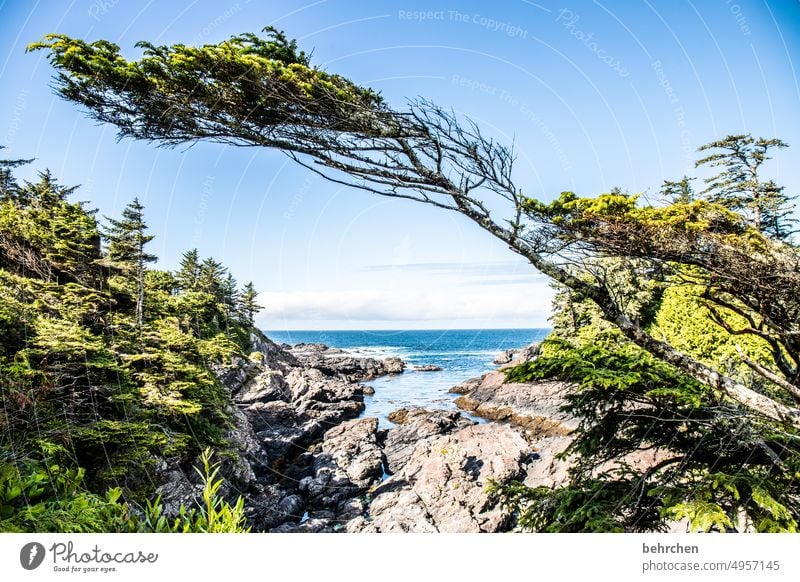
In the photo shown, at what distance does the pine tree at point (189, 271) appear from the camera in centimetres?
347

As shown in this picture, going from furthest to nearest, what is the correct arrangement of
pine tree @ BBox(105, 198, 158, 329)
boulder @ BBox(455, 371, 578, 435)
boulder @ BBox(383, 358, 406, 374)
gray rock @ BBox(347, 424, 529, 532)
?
1. boulder @ BBox(383, 358, 406, 374)
2. boulder @ BBox(455, 371, 578, 435)
3. gray rock @ BBox(347, 424, 529, 532)
4. pine tree @ BBox(105, 198, 158, 329)

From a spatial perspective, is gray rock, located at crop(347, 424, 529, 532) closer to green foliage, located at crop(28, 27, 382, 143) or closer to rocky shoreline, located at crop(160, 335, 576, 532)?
rocky shoreline, located at crop(160, 335, 576, 532)

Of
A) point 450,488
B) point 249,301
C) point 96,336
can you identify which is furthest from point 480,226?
point 450,488

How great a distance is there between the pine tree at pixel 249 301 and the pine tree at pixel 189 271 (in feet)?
1.69

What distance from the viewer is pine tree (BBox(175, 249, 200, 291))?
3.47 metres

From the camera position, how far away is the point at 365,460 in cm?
804

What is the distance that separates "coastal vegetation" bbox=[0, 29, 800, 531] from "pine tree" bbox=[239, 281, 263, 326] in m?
0.02

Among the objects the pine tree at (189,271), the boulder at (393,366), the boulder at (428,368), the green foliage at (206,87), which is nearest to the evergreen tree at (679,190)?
the green foliage at (206,87)

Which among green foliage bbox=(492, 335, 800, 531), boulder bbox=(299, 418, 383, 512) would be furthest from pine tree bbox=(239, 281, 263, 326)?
boulder bbox=(299, 418, 383, 512)

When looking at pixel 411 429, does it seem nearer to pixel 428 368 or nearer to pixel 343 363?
pixel 428 368

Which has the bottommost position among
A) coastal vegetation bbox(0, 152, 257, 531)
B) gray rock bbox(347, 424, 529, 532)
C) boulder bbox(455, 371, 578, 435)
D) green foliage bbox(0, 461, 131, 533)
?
boulder bbox(455, 371, 578, 435)

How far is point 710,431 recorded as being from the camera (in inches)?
91.3
